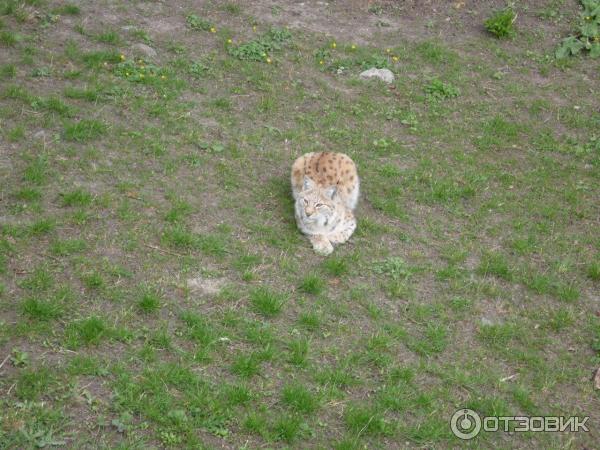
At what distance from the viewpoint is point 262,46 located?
44.5ft

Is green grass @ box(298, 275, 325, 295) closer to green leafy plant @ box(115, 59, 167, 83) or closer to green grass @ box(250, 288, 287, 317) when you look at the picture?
green grass @ box(250, 288, 287, 317)

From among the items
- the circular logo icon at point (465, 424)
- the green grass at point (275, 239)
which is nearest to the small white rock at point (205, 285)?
the green grass at point (275, 239)

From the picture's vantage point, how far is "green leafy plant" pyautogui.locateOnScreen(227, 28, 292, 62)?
1322cm

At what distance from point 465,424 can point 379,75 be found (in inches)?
317

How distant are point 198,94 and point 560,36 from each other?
27.5 feet

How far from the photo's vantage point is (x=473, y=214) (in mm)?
10078

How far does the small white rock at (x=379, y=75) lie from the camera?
43.3ft

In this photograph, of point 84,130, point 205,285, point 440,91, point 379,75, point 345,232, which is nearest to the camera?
point 205,285

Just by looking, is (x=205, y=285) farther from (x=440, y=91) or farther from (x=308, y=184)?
(x=440, y=91)

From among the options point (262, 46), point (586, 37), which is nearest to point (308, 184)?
point (262, 46)

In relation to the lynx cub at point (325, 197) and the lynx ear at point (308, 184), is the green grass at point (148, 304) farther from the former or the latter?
the lynx ear at point (308, 184)

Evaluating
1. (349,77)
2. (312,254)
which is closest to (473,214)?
(312,254)

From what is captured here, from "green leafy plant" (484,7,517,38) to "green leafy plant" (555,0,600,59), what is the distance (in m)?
1.09

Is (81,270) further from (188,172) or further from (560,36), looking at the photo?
(560,36)
